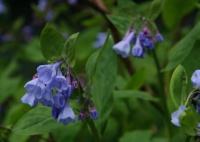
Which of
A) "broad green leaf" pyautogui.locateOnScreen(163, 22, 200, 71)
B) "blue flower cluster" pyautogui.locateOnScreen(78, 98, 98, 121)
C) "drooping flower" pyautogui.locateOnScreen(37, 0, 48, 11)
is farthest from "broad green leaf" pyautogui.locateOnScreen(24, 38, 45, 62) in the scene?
"blue flower cluster" pyautogui.locateOnScreen(78, 98, 98, 121)

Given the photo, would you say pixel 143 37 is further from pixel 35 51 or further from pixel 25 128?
pixel 35 51

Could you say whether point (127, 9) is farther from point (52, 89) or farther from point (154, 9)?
point (52, 89)

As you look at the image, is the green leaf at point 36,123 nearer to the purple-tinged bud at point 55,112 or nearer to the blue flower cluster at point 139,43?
the purple-tinged bud at point 55,112

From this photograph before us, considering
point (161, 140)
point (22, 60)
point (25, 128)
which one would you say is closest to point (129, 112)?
point (161, 140)

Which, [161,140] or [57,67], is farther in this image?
[161,140]

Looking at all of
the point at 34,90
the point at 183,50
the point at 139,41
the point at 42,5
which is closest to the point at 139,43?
the point at 139,41

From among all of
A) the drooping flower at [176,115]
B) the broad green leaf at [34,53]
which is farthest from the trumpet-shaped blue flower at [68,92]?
the broad green leaf at [34,53]

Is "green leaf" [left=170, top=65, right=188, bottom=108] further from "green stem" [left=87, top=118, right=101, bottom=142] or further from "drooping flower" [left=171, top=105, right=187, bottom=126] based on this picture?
"green stem" [left=87, top=118, right=101, bottom=142]
